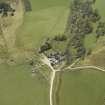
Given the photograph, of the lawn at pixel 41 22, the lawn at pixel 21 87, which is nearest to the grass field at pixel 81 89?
the lawn at pixel 21 87

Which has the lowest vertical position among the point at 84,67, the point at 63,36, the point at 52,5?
the point at 84,67

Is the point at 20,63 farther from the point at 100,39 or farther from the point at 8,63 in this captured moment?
the point at 100,39

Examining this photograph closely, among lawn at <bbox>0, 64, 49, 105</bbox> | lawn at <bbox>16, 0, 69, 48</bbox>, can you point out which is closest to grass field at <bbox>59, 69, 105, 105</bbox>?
lawn at <bbox>0, 64, 49, 105</bbox>

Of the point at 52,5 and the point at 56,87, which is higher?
the point at 52,5

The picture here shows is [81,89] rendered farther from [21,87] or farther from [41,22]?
[41,22]

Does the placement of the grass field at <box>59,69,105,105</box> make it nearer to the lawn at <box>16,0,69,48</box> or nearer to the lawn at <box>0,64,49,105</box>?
the lawn at <box>0,64,49,105</box>

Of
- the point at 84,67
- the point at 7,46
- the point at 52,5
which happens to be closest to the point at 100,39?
the point at 84,67
